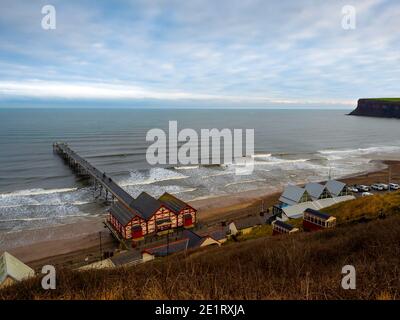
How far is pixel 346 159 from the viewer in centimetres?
6731

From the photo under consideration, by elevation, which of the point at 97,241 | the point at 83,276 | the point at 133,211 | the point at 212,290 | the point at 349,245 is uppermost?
the point at 212,290

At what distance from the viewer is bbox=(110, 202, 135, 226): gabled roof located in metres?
27.9

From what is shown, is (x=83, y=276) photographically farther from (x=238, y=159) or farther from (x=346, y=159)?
(x=346, y=159)

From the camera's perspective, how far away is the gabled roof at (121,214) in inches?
1099

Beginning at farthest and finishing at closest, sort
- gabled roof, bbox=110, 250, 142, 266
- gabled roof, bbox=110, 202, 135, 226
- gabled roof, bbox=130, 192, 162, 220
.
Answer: gabled roof, bbox=130, 192, 162, 220
gabled roof, bbox=110, 202, 135, 226
gabled roof, bbox=110, 250, 142, 266

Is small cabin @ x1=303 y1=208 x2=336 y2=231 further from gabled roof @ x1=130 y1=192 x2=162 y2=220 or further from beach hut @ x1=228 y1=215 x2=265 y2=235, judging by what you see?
gabled roof @ x1=130 y1=192 x2=162 y2=220

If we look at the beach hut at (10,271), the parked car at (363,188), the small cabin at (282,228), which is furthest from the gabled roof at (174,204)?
the parked car at (363,188)

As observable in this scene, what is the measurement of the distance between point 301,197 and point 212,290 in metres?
28.7

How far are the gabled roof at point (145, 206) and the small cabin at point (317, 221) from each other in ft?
45.7

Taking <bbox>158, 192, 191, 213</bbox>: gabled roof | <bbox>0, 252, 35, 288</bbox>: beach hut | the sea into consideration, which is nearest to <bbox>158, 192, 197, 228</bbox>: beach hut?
<bbox>158, 192, 191, 213</bbox>: gabled roof

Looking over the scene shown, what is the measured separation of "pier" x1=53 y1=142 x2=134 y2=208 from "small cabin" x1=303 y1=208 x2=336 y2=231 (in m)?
17.7

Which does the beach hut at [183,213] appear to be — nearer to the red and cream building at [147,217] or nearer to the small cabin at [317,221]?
the red and cream building at [147,217]

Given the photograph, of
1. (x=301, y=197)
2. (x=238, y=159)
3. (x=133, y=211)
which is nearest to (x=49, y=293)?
(x=133, y=211)
